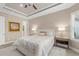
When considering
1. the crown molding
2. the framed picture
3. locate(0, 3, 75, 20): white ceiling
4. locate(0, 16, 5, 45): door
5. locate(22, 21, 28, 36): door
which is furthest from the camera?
locate(22, 21, 28, 36): door

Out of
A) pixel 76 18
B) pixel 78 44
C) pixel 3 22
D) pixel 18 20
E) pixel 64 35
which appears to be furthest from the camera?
pixel 18 20

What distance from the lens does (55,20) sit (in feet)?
13.3

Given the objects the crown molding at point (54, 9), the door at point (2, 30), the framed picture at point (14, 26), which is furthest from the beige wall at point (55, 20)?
the door at point (2, 30)

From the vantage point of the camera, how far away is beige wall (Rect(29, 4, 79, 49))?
3.19 metres

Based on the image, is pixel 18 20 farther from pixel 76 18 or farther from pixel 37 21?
pixel 76 18

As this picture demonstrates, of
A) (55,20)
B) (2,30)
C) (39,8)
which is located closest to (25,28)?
(2,30)

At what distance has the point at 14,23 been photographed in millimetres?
4812

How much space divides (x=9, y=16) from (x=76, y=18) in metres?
4.42

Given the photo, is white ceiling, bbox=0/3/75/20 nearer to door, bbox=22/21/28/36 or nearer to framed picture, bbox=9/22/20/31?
door, bbox=22/21/28/36

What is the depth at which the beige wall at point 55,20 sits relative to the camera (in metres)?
3.19

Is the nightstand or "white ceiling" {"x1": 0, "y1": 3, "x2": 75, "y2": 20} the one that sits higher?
"white ceiling" {"x1": 0, "y1": 3, "x2": 75, "y2": 20}

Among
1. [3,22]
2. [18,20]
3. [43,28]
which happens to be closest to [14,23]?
[18,20]

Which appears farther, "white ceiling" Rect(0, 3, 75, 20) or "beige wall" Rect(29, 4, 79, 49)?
"white ceiling" Rect(0, 3, 75, 20)

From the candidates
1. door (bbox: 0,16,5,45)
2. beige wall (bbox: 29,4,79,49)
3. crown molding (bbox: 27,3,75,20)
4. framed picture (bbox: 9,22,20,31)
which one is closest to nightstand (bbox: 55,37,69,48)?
beige wall (bbox: 29,4,79,49)
